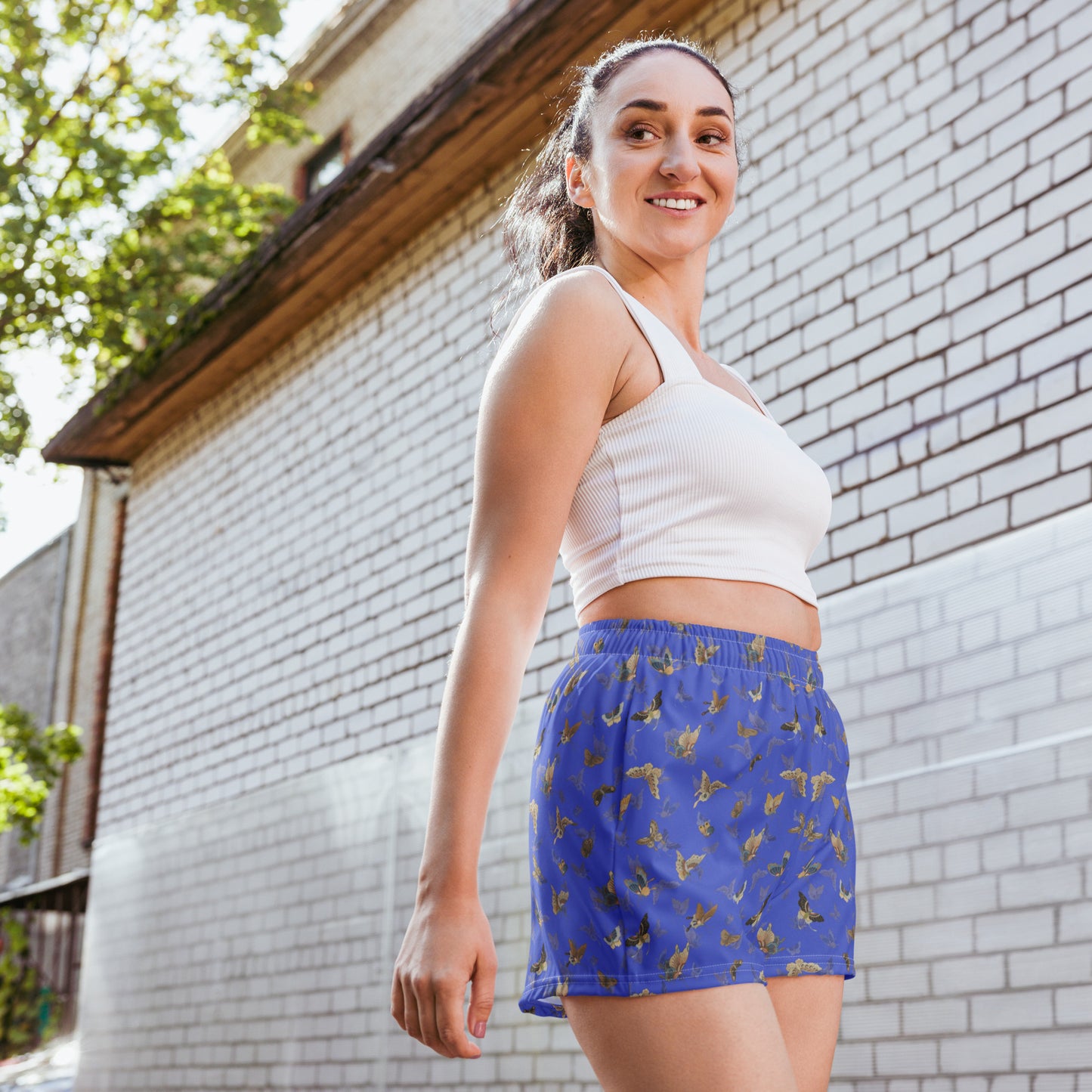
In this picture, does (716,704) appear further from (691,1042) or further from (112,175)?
(112,175)

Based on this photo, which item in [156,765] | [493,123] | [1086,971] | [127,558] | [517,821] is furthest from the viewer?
[127,558]

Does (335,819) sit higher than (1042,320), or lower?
lower

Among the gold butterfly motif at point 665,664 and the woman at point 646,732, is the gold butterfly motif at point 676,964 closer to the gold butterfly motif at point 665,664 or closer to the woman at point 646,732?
the woman at point 646,732

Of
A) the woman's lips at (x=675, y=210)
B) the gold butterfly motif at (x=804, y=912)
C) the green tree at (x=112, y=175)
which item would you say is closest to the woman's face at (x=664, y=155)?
the woman's lips at (x=675, y=210)

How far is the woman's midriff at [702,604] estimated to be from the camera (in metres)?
1.66

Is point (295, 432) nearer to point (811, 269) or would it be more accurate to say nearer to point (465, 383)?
point (465, 383)

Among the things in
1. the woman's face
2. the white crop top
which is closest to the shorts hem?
the white crop top

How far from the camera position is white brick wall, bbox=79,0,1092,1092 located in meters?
4.02

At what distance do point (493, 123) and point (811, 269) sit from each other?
7.95ft

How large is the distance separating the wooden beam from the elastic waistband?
176 inches

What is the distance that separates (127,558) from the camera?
10.6 meters

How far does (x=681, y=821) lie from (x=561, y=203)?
1119 millimetres

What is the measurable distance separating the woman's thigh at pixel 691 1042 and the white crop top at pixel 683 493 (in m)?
0.47

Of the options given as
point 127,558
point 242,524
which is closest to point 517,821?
point 242,524
